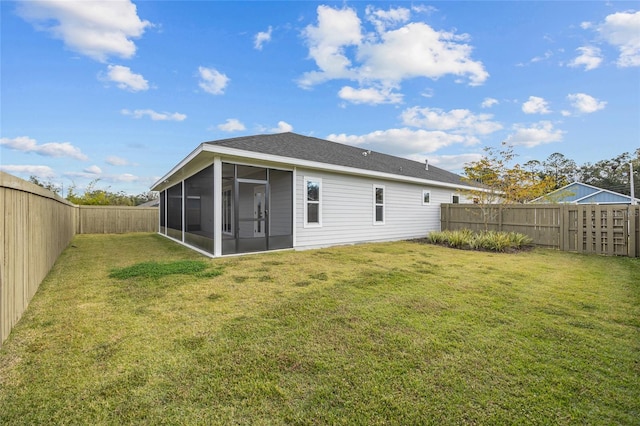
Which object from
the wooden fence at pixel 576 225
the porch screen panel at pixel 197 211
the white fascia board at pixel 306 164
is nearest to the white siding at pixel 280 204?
the white fascia board at pixel 306 164

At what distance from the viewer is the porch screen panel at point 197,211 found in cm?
884

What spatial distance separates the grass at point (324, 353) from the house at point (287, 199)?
3376mm

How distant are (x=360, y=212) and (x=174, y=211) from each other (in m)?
8.40

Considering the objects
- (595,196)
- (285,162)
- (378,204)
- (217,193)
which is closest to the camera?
(217,193)

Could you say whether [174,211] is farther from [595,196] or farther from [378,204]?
[595,196]

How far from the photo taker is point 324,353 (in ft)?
7.81

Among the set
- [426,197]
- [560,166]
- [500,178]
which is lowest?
[426,197]

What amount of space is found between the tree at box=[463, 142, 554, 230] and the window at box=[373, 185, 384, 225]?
4.12 meters

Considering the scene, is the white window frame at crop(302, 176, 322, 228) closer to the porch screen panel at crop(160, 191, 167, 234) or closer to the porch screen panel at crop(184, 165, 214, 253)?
the porch screen panel at crop(184, 165, 214, 253)

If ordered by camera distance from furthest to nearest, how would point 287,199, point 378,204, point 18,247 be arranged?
point 378,204 < point 287,199 < point 18,247

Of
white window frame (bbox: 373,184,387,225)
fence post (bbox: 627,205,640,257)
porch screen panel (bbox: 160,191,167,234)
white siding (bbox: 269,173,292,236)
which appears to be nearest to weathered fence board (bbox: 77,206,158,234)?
porch screen panel (bbox: 160,191,167,234)

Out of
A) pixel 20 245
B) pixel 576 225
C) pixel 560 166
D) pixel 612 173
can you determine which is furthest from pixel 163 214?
pixel 612 173

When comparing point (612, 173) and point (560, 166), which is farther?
point (560, 166)

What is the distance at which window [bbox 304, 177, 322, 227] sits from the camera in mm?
8727
